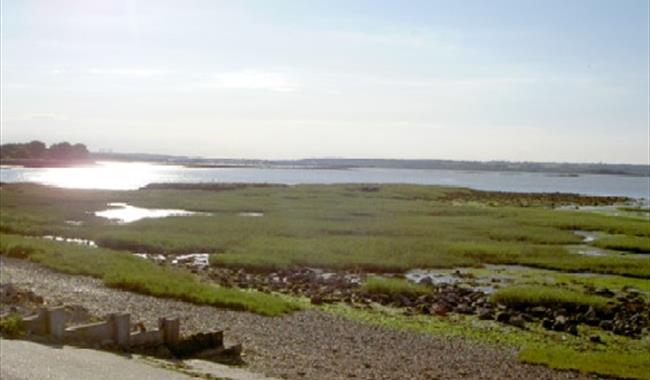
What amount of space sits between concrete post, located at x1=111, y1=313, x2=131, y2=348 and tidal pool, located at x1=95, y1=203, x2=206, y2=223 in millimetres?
44679

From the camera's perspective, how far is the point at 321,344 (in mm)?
21688

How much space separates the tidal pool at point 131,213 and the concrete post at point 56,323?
44.9 m

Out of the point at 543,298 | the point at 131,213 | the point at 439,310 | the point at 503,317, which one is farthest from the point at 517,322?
the point at 131,213

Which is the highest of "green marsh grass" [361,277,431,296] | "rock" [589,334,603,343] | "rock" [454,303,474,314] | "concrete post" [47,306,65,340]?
"concrete post" [47,306,65,340]

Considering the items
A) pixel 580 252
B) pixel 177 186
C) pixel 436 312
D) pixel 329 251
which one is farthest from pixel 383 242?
pixel 177 186

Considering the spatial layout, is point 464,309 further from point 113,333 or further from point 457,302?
Result: point 113,333

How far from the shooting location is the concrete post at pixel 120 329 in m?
16.3

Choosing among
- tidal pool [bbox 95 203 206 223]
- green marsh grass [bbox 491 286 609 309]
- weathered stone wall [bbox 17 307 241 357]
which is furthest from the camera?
tidal pool [bbox 95 203 206 223]

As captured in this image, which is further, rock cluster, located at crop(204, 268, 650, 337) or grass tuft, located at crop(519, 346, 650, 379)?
rock cluster, located at crop(204, 268, 650, 337)

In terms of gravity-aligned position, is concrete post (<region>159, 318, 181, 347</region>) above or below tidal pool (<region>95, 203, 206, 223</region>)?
above

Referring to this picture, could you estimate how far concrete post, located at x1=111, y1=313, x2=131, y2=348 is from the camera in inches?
643

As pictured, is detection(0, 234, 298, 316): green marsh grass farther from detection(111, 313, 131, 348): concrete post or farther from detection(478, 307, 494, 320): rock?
detection(111, 313, 131, 348): concrete post

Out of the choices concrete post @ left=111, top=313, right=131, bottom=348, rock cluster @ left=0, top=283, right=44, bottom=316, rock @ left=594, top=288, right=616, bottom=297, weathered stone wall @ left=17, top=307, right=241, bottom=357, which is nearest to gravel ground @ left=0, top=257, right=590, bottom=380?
weathered stone wall @ left=17, top=307, right=241, bottom=357

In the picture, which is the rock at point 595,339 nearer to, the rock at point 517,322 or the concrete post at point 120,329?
the rock at point 517,322
